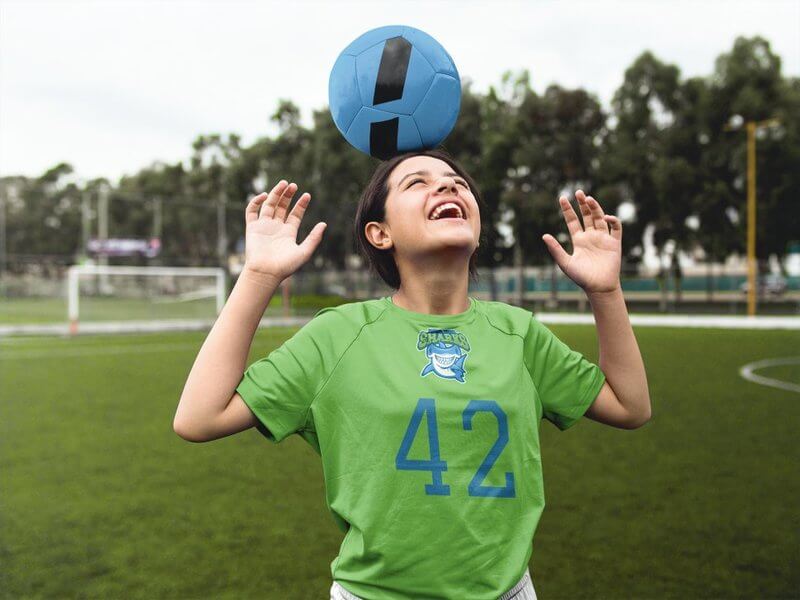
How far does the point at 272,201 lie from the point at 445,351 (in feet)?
1.70

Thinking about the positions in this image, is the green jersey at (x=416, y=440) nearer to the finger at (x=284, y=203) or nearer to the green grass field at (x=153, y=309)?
the finger at (x=284, y=203)

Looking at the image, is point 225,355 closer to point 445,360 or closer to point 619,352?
point 445,360

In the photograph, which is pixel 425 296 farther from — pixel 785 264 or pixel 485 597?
pixel 785 264

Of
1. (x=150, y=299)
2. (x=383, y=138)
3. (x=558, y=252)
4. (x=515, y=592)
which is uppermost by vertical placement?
(x=383, y=138)

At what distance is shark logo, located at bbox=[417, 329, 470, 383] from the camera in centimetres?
158

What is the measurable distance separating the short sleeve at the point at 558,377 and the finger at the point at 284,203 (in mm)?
620

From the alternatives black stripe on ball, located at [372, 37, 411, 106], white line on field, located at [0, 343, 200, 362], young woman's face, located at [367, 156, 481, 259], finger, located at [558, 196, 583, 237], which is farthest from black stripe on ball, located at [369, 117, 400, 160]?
white line on field, located at [0, 343, 200, 362]

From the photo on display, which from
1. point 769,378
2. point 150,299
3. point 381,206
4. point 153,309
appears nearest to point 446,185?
point 381,206

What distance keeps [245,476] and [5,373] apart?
755cm

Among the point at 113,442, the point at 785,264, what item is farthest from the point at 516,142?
the point at 113,442

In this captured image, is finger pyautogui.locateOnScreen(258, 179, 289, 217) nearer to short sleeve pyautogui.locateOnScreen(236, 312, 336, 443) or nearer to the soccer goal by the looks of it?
short sleeve pyautogui.locateOnScreen(236, 312, 336, 443)

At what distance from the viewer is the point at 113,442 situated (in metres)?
6.38

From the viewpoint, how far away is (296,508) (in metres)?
4.53

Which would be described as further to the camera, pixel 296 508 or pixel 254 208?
pixel 296 508
